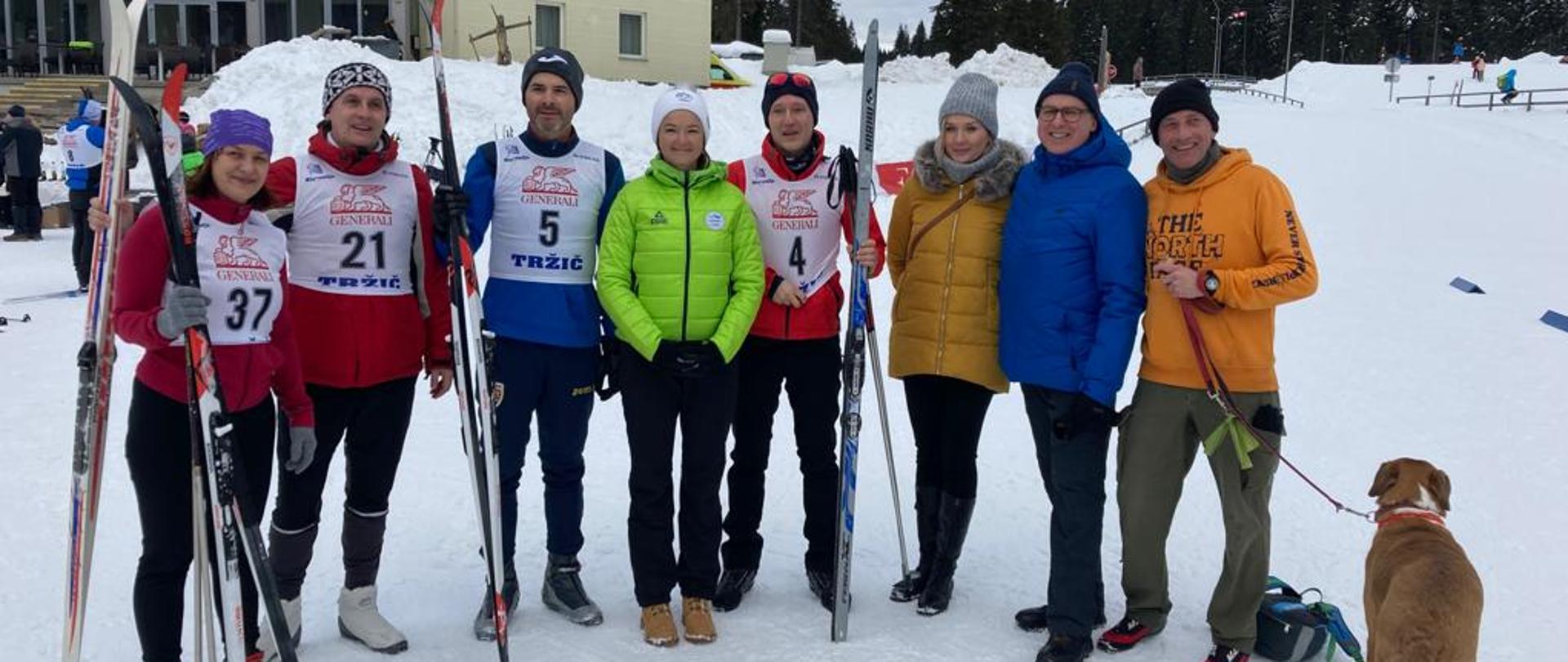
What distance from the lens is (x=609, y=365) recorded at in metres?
3.90

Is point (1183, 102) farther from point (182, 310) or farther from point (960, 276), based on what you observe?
point (182, 310)

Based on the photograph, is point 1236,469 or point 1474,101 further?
point 1474,101

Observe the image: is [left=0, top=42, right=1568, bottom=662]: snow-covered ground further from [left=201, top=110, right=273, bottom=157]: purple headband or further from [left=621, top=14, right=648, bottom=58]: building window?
[left=621, top=14, right=648, bottom=58]: building window

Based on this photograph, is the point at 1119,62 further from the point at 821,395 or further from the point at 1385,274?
the point at 821,395

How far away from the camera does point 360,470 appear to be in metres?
3.66

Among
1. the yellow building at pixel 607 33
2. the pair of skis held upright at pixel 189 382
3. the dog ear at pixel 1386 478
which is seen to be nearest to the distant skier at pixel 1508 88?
the yellow building at pixel 607 33

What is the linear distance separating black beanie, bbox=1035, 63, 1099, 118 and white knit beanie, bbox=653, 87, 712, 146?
3.79 feet

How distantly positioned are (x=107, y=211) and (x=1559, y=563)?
5.46 m

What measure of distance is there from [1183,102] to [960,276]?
0.94 meters

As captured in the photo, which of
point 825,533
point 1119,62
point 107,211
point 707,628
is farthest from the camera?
point 1119,62

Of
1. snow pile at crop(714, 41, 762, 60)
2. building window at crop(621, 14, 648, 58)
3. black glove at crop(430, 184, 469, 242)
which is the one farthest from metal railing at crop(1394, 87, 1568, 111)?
black glove at crop(430, 184, 469, 242)

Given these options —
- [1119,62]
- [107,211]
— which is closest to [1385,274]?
[107,211]

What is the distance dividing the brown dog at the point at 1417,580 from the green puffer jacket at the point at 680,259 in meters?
2.12

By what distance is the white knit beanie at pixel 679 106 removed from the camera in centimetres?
377
